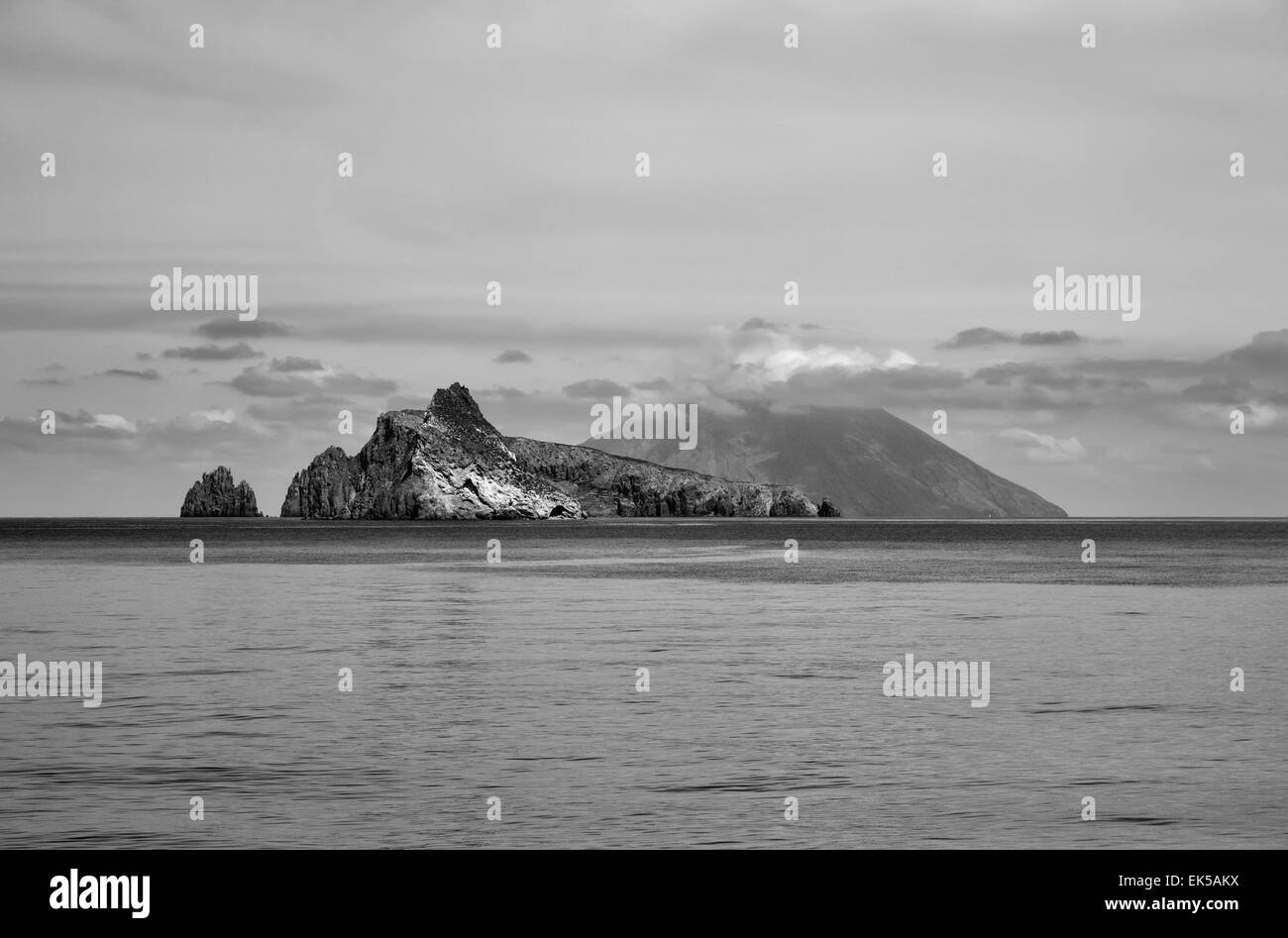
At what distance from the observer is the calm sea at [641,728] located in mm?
20016

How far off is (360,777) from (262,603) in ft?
146

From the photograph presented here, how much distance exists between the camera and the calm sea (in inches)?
788

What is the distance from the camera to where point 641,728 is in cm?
2805

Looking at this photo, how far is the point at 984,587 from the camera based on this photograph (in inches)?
3157
